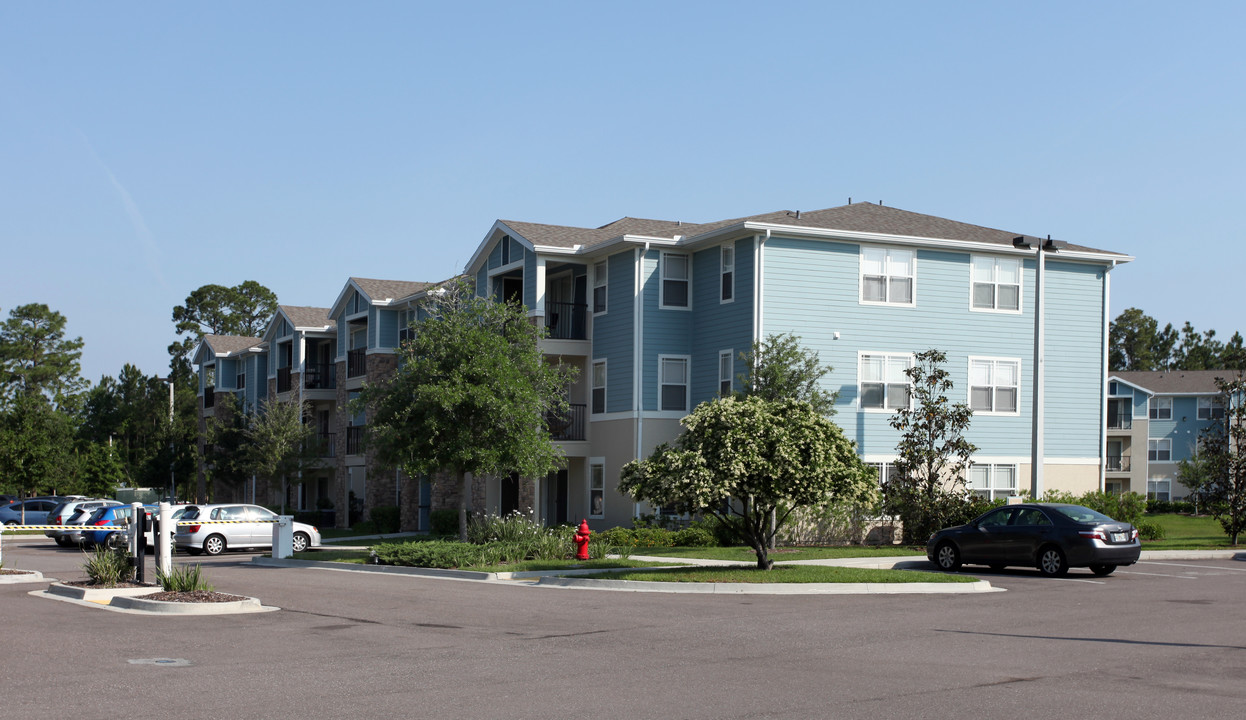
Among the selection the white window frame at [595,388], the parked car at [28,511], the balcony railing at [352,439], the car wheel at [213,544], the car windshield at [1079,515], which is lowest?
the parked car at [28,511]

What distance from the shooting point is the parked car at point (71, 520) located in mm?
37562

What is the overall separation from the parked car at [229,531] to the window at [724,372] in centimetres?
1154

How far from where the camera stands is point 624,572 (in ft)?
74.9

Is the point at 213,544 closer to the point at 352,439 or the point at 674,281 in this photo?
the point at 674,281

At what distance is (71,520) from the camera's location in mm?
39250

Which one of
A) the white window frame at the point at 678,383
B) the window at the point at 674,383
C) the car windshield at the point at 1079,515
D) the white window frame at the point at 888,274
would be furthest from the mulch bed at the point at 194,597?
the white window frame at the point at 888,274

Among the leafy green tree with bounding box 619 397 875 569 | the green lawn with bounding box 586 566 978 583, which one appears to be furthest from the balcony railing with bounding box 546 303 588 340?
the green lawn with bounding box 586 566 978 583

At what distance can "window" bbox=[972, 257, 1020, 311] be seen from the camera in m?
36.1

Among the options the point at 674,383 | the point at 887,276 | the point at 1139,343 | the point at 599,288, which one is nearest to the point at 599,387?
the point at 674,383

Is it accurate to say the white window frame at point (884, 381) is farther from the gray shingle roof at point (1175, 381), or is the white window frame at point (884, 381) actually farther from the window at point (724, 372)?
the gray shingle roof at point (1175, 381)

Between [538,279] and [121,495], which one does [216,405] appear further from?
[538,279]

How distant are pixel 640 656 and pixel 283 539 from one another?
62.3 feet

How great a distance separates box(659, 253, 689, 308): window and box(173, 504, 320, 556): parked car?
11571 millimetres

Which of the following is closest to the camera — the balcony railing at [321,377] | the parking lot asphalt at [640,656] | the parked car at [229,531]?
the parking lot asphalt at [640,656]
